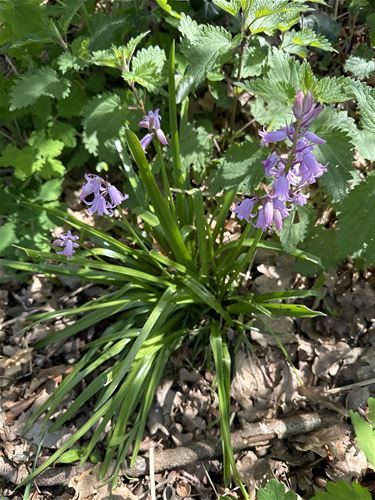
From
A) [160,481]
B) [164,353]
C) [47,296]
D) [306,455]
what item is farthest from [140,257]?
[306,455]

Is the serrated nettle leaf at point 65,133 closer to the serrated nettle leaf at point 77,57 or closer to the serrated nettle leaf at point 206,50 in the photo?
the serrated nettle leaf at point 77,57

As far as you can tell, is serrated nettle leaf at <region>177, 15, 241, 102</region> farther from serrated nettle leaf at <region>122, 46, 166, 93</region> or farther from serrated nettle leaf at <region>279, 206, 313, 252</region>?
serrated nettle leaf at <region>279, 206, 313, 252</region>

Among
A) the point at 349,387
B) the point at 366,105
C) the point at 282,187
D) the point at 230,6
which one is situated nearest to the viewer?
the point at 282,187

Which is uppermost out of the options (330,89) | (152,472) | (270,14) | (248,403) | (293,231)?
(270,14)

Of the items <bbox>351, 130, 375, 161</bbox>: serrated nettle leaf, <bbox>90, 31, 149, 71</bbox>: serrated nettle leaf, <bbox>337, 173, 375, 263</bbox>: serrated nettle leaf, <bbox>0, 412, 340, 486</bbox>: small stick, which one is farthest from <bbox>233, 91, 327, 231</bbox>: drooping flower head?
<bbox>0, 412, 340, 486</bbox>: small stick

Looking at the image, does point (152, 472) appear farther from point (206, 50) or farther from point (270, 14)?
point (270, 14)

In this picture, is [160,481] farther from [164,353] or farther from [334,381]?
[334,381]

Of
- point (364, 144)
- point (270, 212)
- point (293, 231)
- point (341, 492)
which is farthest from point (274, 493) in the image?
point (364, 144)
